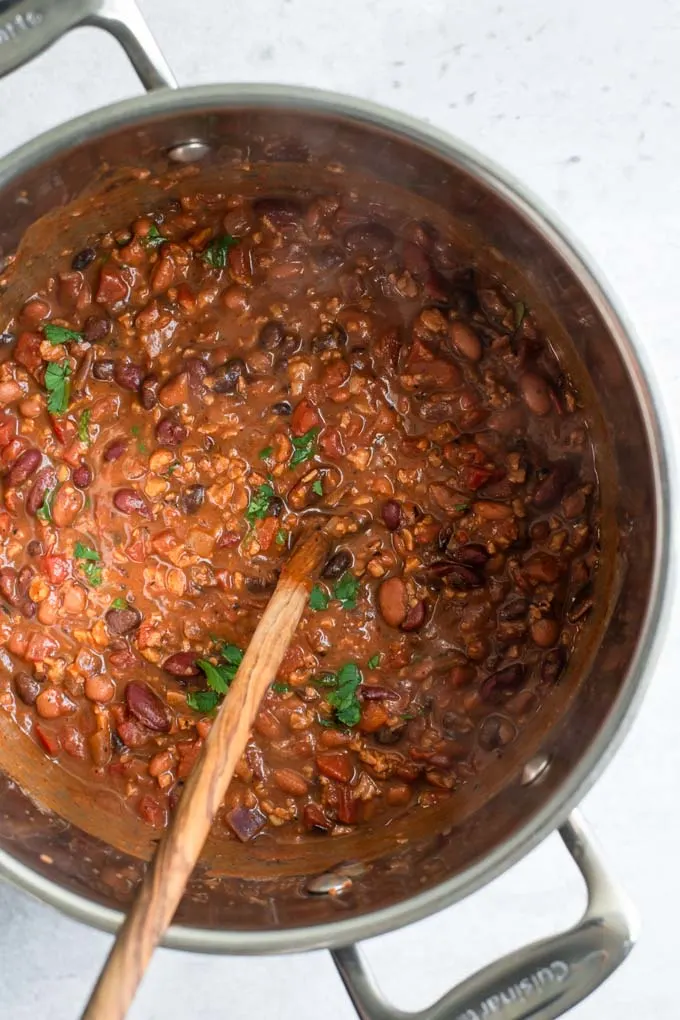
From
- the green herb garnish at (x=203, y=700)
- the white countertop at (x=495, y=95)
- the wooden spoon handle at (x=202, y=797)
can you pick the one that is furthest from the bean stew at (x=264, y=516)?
the white countertop at (x=495, y=95)

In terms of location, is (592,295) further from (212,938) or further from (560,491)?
(212,938)

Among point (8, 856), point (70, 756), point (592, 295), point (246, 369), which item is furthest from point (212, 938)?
point (592, 295)

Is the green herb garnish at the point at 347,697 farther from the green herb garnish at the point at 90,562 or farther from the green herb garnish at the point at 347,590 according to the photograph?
the green herb garnish at the point at 90,562

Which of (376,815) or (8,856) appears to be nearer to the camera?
(8,856)

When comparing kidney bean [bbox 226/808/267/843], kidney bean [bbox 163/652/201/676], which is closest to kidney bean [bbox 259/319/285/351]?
kidney bean [bbox 163/652/201/676]

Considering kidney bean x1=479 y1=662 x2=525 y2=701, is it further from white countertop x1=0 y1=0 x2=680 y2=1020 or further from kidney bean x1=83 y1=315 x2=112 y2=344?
kidney bean x1=83 y1=315 x2=112 y2=344

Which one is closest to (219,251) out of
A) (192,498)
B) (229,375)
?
(229,375)
